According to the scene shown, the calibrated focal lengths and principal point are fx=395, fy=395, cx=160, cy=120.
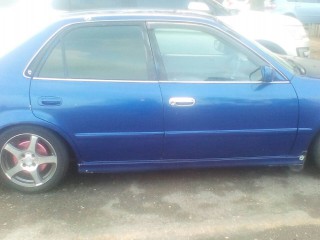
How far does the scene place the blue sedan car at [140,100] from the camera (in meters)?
3.27

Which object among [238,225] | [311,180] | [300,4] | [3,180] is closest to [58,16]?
[3,180]

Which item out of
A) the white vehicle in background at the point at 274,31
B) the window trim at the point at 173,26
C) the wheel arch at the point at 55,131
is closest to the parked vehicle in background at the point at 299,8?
the white vehicle in background at the point at 274,31

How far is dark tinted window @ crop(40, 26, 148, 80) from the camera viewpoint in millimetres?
3307

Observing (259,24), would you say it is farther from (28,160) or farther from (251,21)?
(28,160)

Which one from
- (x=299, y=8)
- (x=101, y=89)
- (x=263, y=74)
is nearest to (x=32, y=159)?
(x=101, y=89)

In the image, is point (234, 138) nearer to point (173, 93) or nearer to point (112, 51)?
point (173, 93)

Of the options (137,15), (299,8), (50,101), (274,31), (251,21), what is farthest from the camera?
(299,8)

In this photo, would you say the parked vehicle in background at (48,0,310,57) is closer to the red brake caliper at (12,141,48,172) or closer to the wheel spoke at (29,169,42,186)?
the red brake caliper at (12,141,48,172)

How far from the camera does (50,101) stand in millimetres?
3225

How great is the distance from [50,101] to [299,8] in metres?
12.5

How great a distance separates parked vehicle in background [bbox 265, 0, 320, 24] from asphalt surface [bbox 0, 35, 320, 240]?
434 inches

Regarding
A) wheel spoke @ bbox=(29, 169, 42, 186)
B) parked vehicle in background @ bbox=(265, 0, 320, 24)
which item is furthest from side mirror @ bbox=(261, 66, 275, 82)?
parked vehicle in background @ bbox=(265, 0, 320, 24)

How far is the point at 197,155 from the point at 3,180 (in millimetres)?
1723

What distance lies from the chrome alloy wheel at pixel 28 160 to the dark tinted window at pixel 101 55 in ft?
1.99
